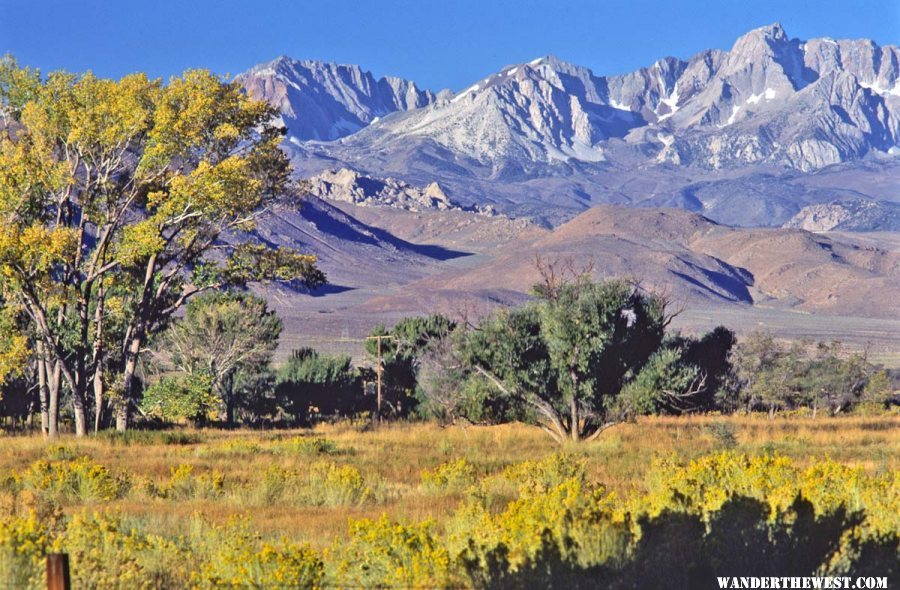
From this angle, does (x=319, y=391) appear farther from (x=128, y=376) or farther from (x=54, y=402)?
(x=54, y=402)

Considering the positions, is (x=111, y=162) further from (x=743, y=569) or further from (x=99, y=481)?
(x=743, y=569)

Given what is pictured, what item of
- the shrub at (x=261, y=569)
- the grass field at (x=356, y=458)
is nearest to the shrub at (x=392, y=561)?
the shrub at (x=261, y=569)

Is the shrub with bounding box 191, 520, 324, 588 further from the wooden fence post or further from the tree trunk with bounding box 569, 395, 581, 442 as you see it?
the tree trunk with bounding box 569, 395, 581, 442

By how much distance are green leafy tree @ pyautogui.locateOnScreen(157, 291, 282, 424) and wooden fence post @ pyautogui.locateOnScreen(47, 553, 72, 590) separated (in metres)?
43.9

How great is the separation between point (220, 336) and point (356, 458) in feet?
98.0

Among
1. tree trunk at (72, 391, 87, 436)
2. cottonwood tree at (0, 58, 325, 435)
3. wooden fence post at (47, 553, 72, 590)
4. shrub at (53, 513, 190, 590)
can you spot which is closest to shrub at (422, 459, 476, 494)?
shrub at (53, 513, 190, 590)

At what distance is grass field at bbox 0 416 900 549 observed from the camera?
16.3m

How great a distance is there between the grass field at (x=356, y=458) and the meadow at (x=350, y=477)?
58mm

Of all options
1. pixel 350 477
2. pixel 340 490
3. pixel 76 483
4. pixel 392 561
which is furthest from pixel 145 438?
pixel 392 561

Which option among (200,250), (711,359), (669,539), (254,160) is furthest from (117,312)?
(711,359)

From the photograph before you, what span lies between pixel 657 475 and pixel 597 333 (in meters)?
13.1

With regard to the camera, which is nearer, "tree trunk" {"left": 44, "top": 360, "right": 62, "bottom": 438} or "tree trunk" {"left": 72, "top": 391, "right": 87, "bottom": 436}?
"tree trunk" {"left": 72, "top": 391, "right": 87, "bottom": 436}

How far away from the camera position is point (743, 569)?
10.5m

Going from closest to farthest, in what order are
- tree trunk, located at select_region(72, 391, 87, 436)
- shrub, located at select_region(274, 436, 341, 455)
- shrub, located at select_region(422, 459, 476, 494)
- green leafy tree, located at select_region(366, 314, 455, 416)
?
shrub, located at select_region(422, 459, 476, 494) → shrub, located at select_region(274, 436, 341, 455) → tree trunk, located at select_region(72, 391, 87, 436) → green leafy tree, located at select_region(366, 314, 455, 416)
